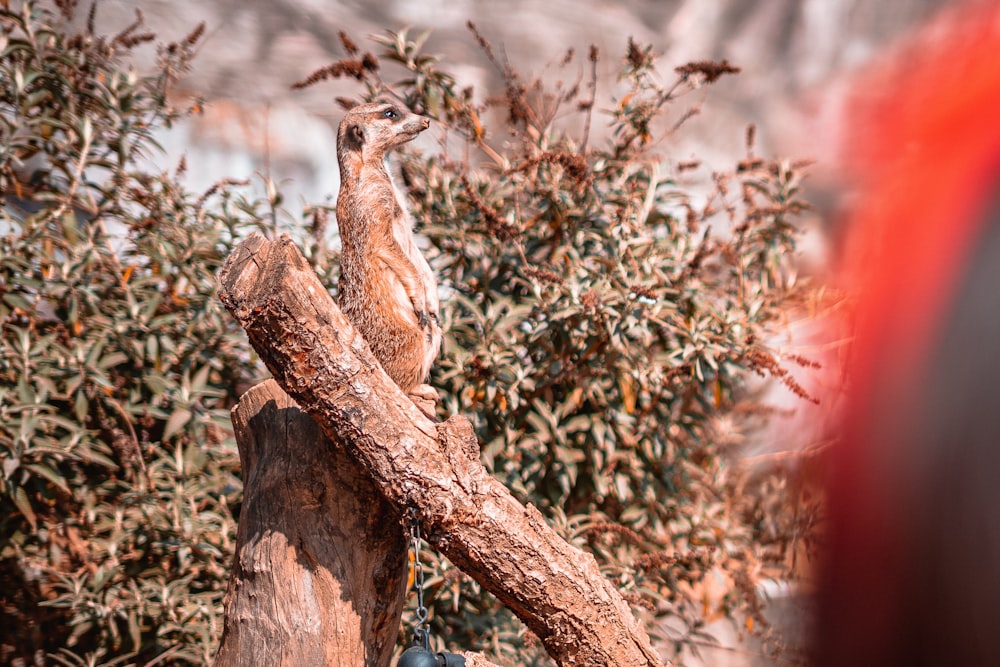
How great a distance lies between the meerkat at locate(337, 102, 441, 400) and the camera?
1.89 metres

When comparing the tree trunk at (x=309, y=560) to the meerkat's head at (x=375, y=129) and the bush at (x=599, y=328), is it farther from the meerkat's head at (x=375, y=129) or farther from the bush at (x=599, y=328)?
the bush at (x=599, y=328)

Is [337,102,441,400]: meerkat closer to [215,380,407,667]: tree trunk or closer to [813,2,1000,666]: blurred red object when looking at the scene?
[215,380,407,667]: tree trunk

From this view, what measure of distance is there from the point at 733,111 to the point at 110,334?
14.4 feet

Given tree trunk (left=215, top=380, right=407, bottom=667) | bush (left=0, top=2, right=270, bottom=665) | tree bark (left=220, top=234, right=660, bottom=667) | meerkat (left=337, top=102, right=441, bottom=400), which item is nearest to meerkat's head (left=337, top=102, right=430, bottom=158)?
meerkat (left=337, top=102, right=441, bottom=400)

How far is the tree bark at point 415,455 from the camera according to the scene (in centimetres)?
163

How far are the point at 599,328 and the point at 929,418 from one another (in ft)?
8.08

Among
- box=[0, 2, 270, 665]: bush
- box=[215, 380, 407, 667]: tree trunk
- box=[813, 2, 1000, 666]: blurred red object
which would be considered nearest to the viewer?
box=[813, 2, 1000, 666]: blurred red object

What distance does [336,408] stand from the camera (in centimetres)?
165

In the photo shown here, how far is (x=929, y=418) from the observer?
35 cm

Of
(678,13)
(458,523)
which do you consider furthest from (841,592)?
(678,13)

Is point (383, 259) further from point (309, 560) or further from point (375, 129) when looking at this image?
point (309, 560)

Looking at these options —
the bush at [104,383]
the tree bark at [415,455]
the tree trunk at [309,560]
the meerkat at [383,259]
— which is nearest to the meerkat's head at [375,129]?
the meerkat at [383,259]

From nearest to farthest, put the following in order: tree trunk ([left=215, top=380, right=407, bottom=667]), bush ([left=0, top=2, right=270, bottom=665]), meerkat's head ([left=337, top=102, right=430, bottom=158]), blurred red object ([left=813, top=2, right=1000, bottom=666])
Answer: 1. blurred red object ([left=813, top=2, right=1000, bottom=666])
2. tree trunk ([left=215, top=380, right=407, bottom=667])
3. meerkat's head ([left=337, top=102, right=430, bottom=158])
4. bush ([left=0, top=2, right=270, bottom=665])

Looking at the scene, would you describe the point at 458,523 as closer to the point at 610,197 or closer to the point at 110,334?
the point at 610,197
